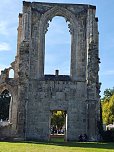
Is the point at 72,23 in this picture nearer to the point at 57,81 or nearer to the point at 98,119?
the point at 57,81

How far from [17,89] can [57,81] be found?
298cm

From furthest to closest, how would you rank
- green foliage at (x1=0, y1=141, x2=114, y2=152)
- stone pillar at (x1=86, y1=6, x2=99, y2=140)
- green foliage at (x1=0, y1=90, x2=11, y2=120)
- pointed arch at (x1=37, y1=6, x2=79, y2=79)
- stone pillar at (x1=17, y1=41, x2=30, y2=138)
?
green foliage at (x1=0, y1=90, x2=11, y2=120)
pointed arch at (x1=37, y1=6, x2=79, y2=79)
stone pillar at (x1=86, y1=6, x2=99, y2=140)
stone pillar at (x1=17, y1=41, x2=30, y2=138)
green foliage at (x1=0, y1=141, x2=114, y2=152)

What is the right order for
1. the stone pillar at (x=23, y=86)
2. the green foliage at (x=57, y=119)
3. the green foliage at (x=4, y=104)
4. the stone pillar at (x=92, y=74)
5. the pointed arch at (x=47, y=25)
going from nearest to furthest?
the stone pillar at (x=23, y=86) < the stone pillar at (x=92, y=74) < the pointed arch at (x=47, y=25) < the green foliage at (x=4, y=104) < the green foliage at (x=57, y=119)

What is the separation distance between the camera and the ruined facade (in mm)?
24609

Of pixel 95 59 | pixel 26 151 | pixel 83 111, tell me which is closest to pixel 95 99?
pixel 83 111

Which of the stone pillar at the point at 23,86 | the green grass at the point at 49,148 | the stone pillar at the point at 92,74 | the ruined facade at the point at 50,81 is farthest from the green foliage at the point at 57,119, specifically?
the green grass at the point at 49,148

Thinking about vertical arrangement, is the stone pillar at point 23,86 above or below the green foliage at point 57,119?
above

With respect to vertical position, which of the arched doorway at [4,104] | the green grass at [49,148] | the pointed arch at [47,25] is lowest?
the green grass at [49,148]

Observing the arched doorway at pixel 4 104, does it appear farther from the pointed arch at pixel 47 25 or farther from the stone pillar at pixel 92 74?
the stone pillar at pixel 92 74

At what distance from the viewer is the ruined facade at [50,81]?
24.6 metres

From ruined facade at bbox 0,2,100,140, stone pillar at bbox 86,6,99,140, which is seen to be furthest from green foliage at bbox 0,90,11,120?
stone pillar at bbox 86,6,99,140

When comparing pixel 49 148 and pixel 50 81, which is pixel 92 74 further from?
pixel 49 148

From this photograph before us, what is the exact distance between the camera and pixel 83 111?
25.0 metres

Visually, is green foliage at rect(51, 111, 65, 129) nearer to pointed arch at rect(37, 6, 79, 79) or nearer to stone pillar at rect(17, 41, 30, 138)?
pointed arch at rect(37, 6, 79, 79)
